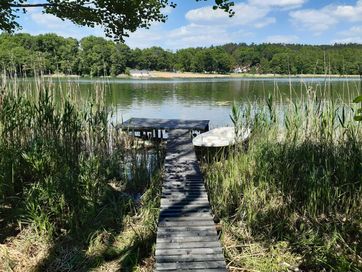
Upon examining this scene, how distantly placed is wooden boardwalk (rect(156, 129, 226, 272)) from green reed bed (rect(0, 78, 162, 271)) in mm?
330

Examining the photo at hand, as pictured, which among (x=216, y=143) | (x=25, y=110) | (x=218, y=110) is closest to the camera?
(x=25, y=110)

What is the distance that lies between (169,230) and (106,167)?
2.72 metres

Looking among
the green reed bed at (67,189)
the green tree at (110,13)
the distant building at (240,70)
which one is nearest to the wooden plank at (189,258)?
the green reed bed at (67,189)

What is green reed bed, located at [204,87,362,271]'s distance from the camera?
12.1 ft

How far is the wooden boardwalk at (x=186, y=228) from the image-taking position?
3102mm

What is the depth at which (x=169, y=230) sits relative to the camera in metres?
3.68

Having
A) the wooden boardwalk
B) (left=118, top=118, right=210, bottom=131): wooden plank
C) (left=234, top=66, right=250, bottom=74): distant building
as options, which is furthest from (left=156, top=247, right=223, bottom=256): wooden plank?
(left=234, top=66, right=250, bottom=74): distant building

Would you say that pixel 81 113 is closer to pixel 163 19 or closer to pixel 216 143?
pixel 163 19

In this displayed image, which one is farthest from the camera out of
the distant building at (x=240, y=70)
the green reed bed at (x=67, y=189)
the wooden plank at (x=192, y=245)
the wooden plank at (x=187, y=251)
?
the distant building at (x=240, y=70)

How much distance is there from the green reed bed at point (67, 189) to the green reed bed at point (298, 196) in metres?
1.03

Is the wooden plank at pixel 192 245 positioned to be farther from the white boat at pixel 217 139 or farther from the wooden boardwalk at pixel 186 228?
the white boat at pixel 217 139

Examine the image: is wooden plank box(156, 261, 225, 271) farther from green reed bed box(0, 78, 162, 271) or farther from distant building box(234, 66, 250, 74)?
distant building box(234, 66, 250, 74)

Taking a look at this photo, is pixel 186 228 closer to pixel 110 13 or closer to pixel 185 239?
pixel 185 239

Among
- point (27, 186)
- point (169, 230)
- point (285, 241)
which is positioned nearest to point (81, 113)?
point (27, 186)
